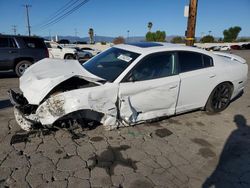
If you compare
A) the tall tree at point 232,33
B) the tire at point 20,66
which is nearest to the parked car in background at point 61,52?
the tire at point 20,66

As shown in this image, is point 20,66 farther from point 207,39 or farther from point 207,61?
point 207,39

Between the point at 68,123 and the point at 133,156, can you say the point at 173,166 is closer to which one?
the point at 133,156

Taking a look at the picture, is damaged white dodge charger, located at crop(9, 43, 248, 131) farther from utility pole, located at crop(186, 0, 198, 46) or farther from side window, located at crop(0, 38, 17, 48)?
side window, located at crop(0, 38, 17, 48)

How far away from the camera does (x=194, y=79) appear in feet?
14.5

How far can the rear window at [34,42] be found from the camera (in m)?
8.88

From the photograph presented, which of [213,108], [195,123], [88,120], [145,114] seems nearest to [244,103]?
[213,108]

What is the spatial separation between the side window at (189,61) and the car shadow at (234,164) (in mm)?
1482

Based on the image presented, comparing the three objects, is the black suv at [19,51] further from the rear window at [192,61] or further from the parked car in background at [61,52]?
the parked car in background at [61,52]

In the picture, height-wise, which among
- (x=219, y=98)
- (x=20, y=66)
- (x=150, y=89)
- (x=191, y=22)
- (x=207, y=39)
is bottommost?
(x=219, y=98)

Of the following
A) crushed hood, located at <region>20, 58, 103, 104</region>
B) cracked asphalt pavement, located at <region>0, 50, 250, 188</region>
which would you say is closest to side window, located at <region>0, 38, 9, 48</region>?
cracked asphalt pavement, located at <region>0, 50, 250, 188</region>

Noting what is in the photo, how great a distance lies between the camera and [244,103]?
611 centimetres

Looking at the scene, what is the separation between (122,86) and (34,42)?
6.74 m

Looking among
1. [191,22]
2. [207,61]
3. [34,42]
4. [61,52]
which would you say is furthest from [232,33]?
[207,61]

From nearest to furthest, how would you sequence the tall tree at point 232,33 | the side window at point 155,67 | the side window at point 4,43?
the side window at point 155,67 → the side window at point 4,43 → the tall tree at point 232,33
